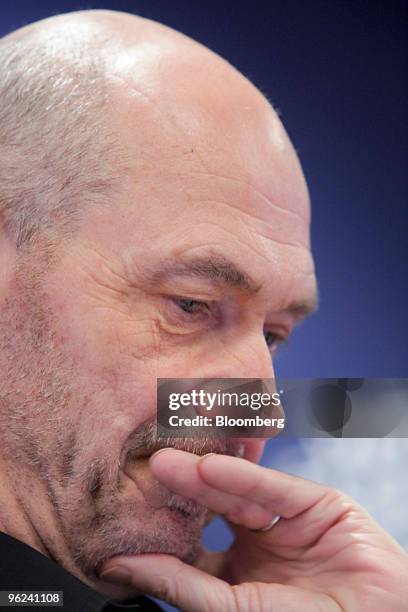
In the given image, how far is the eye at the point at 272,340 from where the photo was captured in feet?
4.03

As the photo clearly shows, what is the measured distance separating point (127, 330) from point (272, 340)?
334 mm

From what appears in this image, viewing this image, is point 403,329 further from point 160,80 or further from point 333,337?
point 160,80

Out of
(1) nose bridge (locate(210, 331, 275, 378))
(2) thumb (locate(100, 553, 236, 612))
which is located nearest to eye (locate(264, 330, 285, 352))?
(1) nose bridge (locate(210, 331, 275, 378))

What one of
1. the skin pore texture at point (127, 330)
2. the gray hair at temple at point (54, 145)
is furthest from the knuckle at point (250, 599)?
the gray hair at temple at point (54, 145)

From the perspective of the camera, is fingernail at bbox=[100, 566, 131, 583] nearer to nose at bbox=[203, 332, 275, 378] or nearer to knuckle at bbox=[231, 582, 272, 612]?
knuckle at bbox=[231, 582, 272, 612]

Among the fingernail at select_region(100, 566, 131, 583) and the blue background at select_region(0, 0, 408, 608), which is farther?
the blue background at select_region(0, 0, 408, 608)

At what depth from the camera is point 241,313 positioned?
3.48ft

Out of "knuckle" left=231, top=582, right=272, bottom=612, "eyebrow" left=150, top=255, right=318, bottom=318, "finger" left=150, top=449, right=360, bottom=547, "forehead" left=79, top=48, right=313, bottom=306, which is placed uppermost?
"forehead" left=79, top=48, right=313, bottom=306

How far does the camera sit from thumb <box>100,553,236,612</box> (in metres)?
0.95

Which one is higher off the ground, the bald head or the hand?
the bald head

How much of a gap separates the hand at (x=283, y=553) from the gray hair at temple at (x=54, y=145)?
35 centimetres

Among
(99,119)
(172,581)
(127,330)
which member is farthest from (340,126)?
(172,581)

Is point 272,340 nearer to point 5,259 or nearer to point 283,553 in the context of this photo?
point 283,553

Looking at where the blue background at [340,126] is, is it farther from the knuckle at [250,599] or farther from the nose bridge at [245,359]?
the knuckle at [250,599]
